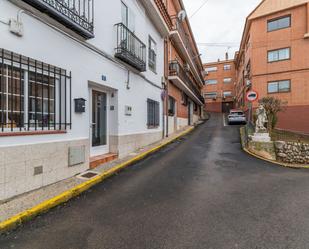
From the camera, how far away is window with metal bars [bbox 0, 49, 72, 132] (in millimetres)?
3838

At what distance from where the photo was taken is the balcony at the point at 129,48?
717 centimetres

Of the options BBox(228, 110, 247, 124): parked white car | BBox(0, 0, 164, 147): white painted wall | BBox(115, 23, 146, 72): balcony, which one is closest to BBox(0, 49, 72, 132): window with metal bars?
BBox(0, 0, 164, 147): white painted wall

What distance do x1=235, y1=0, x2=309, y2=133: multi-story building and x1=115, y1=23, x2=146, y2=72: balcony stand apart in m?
15.0

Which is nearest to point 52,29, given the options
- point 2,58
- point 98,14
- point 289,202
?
point 2,58

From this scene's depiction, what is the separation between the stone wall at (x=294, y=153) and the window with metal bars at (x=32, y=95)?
9152 mm

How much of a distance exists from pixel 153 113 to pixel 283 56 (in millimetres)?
15211

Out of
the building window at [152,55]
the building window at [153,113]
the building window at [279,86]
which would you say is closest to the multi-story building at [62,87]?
the building window at [153,113]

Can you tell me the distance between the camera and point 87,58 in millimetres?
5719

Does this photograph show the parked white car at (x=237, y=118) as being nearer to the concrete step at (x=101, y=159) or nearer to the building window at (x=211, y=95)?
the concrete step at (x=101, y=159)

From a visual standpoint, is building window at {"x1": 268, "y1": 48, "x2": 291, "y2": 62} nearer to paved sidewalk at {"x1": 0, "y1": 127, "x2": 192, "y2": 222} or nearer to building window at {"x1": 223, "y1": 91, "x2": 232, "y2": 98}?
paved sidewalk at {"x1": 0, "y1": 127, "x2": 192, "y2": 222}

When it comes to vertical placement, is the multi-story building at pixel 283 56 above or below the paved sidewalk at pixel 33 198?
above

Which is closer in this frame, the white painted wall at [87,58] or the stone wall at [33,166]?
the stone wall at [33,166]

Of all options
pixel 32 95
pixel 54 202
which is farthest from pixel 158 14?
pixel 54 202

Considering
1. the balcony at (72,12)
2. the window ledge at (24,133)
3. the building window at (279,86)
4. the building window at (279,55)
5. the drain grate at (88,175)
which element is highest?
the building window at (279,55)
